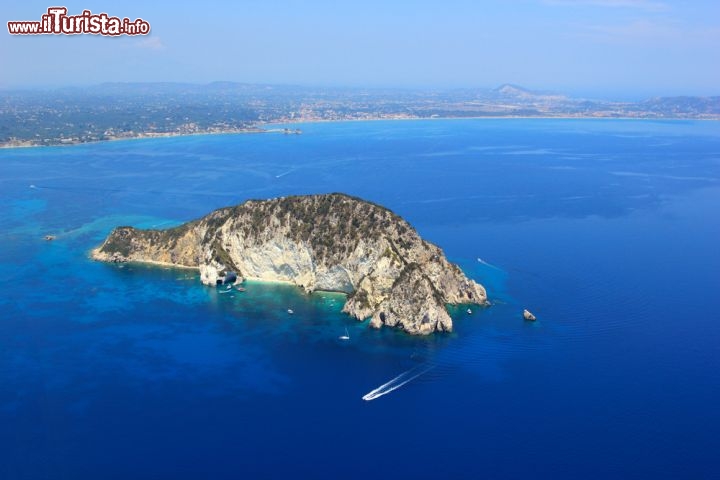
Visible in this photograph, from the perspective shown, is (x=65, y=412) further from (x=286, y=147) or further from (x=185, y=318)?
(x=286, y=147)

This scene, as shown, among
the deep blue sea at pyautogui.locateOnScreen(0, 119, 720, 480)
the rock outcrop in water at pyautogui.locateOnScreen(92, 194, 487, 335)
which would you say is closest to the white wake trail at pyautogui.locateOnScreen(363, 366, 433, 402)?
the deep blue sea at pyautogui.locateOnScreen(0, 119, 720, 480)

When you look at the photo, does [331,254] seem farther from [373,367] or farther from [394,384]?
[394,384]

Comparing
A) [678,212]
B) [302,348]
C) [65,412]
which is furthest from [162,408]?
[678,212]

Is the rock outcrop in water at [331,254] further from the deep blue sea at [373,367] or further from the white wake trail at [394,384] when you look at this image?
the white wake trail at [394,384]

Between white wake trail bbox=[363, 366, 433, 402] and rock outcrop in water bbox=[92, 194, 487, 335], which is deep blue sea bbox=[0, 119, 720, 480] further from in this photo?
rock outcrop in water bbox=[92, 194, 487, 335]

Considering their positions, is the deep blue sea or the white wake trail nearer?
the deep blue sea

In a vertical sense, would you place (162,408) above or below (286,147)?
below

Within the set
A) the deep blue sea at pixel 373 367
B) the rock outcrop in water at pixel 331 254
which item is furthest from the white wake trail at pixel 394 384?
the rock outcrop in water at pixel 331 254
